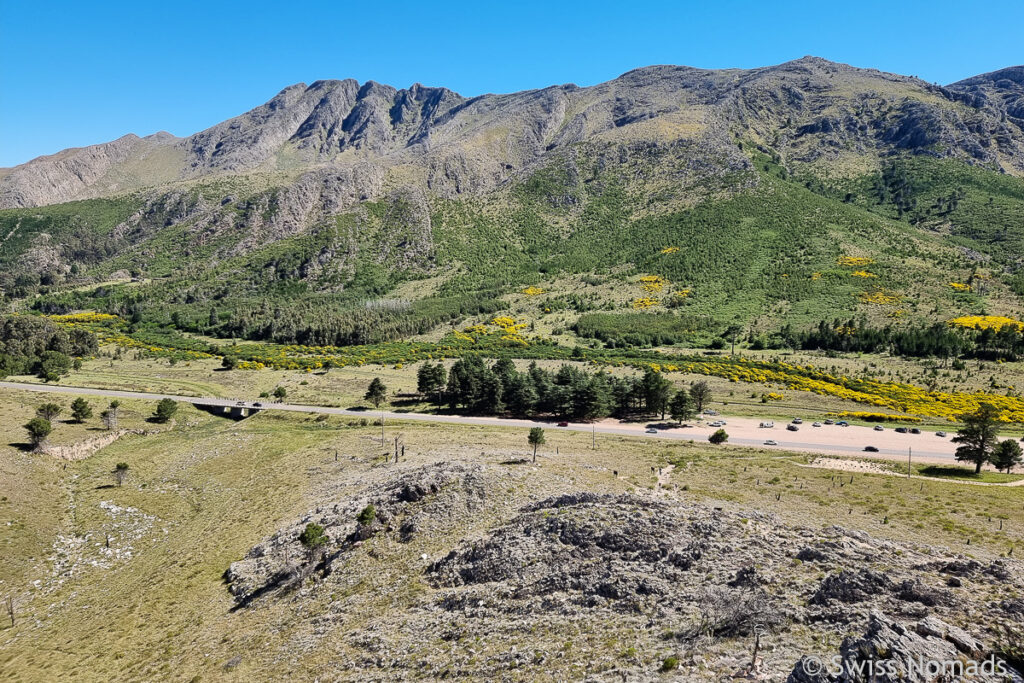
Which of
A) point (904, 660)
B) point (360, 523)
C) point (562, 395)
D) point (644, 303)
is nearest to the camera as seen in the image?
point (904, 660)

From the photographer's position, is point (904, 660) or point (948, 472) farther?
point (948, 472)

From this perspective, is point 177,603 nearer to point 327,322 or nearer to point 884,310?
point 327,322

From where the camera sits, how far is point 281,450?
2287 inches

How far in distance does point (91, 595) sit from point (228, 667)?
17949 mm

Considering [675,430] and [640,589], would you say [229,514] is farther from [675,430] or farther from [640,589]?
[675,430]

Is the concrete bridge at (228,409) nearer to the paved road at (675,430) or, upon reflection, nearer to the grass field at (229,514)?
the paved road at (675,430)

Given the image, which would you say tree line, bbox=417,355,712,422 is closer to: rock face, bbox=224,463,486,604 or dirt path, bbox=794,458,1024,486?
dirt path, bbox=794,458,1024,486

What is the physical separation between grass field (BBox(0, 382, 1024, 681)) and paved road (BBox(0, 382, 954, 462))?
5541 mm

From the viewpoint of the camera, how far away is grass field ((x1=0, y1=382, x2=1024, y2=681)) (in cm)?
2616

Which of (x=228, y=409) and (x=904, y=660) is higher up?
(x=904, y=660)

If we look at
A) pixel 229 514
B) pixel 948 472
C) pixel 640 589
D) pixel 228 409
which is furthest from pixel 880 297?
pixel 229 514

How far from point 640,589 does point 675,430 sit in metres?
44.5

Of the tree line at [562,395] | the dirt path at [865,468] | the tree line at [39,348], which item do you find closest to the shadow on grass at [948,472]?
the dirt path at [865,468]

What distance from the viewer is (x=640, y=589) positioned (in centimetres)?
2211
